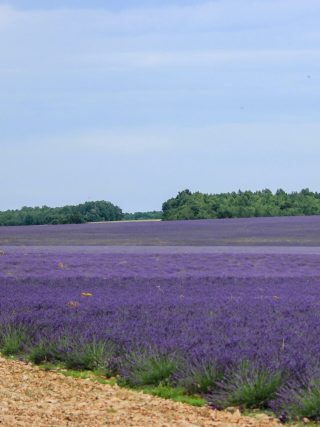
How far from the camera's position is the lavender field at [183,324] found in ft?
31.2

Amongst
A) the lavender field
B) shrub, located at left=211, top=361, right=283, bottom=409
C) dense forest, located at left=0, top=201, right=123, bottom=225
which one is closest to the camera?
shrub, located at left=211, top=361, right=283, bottom=409

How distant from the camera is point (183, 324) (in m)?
12.4

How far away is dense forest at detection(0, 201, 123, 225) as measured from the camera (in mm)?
77000

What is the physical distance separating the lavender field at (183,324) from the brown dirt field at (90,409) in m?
0.34

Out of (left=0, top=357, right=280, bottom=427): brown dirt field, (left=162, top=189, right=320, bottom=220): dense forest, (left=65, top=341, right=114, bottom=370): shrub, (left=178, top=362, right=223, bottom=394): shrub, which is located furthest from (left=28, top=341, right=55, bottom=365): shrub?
(left=162, top=189, right=320, bottom=220): dense forest

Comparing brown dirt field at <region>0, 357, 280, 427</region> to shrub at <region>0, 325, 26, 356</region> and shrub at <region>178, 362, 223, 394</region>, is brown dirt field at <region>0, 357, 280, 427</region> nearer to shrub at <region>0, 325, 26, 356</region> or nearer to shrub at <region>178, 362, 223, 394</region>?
shrub at <region>178, 362, 223, 394</region>

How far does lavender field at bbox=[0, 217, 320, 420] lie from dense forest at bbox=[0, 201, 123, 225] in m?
51.4

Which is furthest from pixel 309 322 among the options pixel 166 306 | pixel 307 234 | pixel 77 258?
pixel 307 234

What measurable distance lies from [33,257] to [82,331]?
52.7 feet

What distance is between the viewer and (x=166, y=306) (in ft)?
48.4

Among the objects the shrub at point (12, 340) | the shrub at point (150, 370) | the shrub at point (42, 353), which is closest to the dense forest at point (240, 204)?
the shrub at point (12, 340)

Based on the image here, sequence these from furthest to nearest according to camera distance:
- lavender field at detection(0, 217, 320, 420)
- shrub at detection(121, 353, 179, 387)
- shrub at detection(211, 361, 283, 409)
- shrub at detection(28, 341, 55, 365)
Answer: shrub at detection(28, 341, 55, 365) → shrub at detection(121, 353, 179, 387) → lavender field at detection(0, 217, 320, 420) → shrub at detection(211, 361, 283, 409)

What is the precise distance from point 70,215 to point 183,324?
213 feet

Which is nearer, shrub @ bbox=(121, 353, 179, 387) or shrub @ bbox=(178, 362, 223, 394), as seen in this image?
shrub @ bbox=(178, 362, 223, 394)
